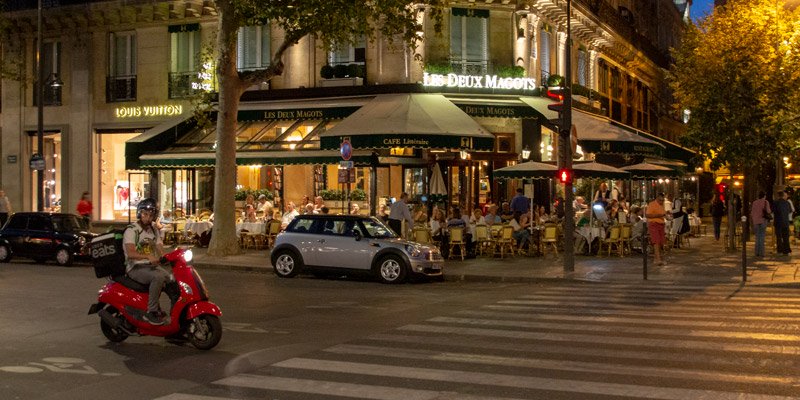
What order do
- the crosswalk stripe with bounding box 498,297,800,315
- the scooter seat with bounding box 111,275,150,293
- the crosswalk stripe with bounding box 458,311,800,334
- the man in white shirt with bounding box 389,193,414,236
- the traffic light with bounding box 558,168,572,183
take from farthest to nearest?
the man in white shirt with bounding box 389,193,414,236
the traffic light with bounding box 558,168,572,183
the crosswalk stripe with bounding box 498,297,800,315
the crosswalk stripe with bounding box 458,311,800,334
the scooter seat with bounding box 111,275,150,293

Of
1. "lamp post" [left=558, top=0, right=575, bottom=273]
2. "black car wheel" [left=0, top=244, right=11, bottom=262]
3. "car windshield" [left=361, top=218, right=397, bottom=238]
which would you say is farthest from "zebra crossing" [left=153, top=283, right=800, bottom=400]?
"black car wheel" [left=0, top=244, right=11, bottom=262]

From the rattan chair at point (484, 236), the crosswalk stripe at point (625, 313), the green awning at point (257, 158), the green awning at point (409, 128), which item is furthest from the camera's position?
the green awning at point (257, 158)

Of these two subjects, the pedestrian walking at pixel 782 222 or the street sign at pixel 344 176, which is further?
the pedestrian walking at pixel 782 222

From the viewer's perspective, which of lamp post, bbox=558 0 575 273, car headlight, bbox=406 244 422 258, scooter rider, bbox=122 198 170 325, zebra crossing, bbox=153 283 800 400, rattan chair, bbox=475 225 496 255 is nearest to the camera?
zebra crossing, bbox=153 283 800 400

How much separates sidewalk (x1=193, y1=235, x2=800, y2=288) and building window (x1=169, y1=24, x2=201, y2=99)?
28.6ft

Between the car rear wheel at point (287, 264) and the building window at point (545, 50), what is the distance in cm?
1545

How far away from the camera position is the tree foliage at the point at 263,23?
22766mm

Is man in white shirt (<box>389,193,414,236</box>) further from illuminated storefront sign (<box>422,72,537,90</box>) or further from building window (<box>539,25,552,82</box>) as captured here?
building window (<box>539,25,552,82</box>)

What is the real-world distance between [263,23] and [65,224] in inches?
285

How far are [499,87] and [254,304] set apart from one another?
17.1 m

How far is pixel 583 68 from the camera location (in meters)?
38.2

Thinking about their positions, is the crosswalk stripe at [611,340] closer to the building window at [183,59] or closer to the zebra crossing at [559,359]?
the zebra crossing at [559,359]

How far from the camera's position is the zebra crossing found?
8.49m

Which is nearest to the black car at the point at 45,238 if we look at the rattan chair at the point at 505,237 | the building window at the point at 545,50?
the rattan chair at the point at 505,237
